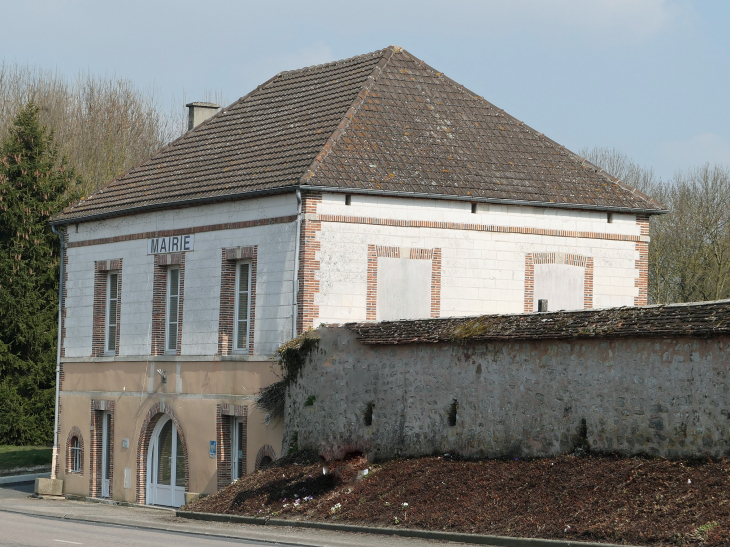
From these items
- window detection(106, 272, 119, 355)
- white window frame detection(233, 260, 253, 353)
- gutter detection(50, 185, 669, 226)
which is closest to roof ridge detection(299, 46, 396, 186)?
gutter detection(50, 185, 669, 226)

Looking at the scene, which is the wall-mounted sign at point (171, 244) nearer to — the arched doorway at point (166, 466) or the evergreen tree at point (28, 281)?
the arched doorway at point (166, 466)

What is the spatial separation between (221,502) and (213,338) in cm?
556

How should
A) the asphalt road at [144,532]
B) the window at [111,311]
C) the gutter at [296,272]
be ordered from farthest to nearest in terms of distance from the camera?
the window at [111,311], the gutter at [296,272], the asphalt road at [144,532]

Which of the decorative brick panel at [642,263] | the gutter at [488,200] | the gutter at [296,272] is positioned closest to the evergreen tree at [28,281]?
the gutter at [296,272]

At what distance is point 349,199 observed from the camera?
2577 cm

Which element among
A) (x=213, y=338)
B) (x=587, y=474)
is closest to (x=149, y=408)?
(x=213, y=338)

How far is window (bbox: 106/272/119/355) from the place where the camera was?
31391 mm

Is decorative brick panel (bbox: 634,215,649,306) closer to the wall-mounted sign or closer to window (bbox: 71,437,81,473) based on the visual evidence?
the wall-mounted sign

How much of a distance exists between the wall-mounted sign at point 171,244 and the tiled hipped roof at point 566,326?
7.37 meters

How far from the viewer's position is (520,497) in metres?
17.0

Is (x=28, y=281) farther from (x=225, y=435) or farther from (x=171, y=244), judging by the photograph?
(x=225, y=435)

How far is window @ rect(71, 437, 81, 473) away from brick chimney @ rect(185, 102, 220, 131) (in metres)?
9.16

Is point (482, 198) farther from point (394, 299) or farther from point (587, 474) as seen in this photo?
point (587, 474)

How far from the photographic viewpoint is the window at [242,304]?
27.0m
